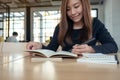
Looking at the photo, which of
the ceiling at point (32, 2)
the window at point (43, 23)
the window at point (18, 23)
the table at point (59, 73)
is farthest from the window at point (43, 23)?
the table at point (59, 73)

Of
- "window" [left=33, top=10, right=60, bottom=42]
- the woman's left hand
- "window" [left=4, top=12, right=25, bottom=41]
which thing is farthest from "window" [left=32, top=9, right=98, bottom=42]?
the woman's left hand


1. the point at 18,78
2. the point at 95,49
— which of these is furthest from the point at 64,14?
the point at 18,78

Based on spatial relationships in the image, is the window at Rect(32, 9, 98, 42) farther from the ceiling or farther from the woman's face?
the woman's face

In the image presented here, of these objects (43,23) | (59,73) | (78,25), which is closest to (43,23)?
(43,23)

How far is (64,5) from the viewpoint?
59.8 inches

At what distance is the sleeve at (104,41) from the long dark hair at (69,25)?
0.24 ft

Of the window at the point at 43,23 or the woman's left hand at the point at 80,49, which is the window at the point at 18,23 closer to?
the window at the point at 43,23

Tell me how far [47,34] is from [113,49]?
829 cm

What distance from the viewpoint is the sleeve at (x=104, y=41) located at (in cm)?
133

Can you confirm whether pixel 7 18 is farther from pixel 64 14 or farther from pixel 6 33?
pixel 64 14

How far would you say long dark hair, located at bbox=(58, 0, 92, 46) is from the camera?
60.2 inches

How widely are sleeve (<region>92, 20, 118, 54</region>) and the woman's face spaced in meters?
0.16

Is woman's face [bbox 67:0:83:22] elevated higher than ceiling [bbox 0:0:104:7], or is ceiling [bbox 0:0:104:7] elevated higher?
ceiling [bbox 0:0:104:7]

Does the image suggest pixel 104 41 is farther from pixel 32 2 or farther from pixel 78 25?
pixel 32 2
